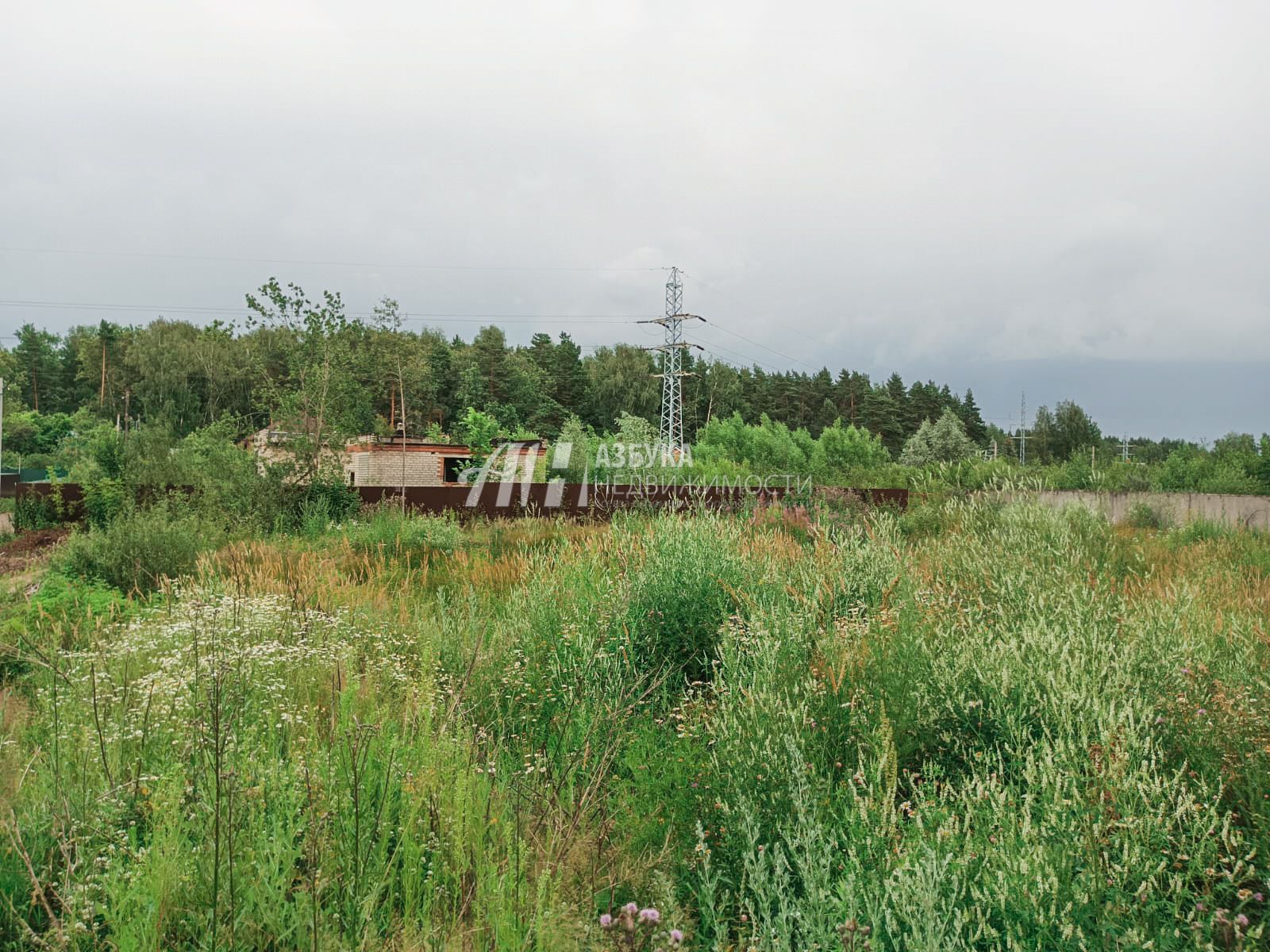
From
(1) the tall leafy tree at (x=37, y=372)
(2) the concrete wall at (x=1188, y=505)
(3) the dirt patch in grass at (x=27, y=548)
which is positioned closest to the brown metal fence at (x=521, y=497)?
(3) the dirt patch in grass at (x=27, y=548)

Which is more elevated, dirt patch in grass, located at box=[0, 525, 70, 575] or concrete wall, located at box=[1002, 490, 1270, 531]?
concrete wall, located at box=[1002, 490, 1270, 531]

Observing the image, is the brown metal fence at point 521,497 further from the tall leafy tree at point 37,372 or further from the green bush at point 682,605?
the tall leafy tree at point 37,372

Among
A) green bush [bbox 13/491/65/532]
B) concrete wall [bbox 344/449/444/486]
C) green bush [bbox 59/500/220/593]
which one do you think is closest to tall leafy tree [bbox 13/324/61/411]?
concrete wall [bbox 344/449/444/486]

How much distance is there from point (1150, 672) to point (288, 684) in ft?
13.3

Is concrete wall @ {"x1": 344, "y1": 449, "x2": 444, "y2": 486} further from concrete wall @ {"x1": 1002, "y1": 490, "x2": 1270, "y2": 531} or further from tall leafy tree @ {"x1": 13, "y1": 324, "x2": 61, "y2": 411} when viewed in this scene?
tall leafy tree @ {"x1": 13, "y1": 324, "x2": 61, "y2": 411}

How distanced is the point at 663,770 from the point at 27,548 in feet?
38.5

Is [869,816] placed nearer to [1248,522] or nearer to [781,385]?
[1248,522]

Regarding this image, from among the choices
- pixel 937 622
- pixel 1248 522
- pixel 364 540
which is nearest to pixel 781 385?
pixel 1248 522

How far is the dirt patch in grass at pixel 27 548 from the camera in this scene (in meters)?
9.77

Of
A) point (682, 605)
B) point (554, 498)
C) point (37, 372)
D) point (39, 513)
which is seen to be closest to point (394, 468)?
point (554, 498)

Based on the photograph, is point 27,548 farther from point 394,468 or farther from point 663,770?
point 394,468

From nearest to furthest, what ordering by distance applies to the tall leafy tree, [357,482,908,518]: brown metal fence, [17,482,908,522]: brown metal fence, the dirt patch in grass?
the dirt patch in grass
[357,482,908,518]: brown metal fence
[17,482,908,522]: brown metal fence
the tall leafy tree

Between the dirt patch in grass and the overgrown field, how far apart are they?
5.14 meters

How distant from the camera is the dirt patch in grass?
32.0ft
